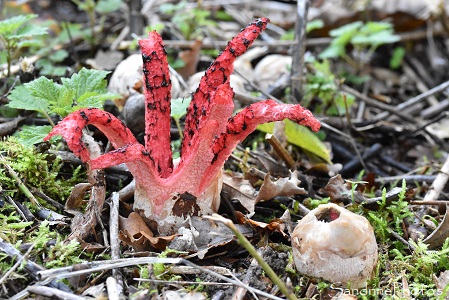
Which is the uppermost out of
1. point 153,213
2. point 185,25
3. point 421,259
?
point 185,25

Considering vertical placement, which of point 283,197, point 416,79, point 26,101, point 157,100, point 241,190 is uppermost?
point 157,100

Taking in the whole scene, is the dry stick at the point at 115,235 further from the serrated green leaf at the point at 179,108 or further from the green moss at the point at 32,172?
the serrated green leaf at the point at 179,108

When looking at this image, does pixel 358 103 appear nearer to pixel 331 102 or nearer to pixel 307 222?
pixel 331 102

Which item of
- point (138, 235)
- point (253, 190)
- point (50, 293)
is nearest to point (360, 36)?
point (253, 190)

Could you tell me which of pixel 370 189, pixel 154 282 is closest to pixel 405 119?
pixel 370 189

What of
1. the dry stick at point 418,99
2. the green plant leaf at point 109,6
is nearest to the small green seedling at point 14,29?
the green plant leaf at point 109,6

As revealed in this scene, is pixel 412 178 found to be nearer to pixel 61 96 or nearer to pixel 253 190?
pixel 253 190

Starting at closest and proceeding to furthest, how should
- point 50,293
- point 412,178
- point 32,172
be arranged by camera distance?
point 50,293 → point 32,172 → point 412,178
